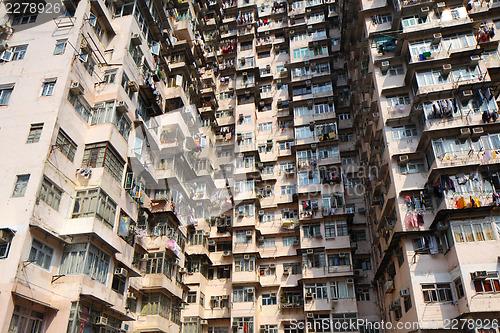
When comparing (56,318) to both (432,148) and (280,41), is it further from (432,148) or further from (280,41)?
(280,41)

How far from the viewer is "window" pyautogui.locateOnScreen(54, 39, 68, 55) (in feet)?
65.1

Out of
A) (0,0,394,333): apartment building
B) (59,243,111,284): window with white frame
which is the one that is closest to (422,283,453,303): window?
(0,0,394,333): apartment building

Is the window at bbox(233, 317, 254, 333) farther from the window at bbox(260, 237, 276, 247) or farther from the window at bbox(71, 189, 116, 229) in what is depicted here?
the window at bbox(71, 189, 116, 229)

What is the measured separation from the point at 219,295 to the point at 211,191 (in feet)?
27.2

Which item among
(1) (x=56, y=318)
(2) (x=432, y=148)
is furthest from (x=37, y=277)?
(2) (x=432, y=148)

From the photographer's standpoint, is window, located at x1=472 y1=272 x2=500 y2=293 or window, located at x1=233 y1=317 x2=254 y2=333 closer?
window, located at x1=472 y1=272 x2=500 y2=293

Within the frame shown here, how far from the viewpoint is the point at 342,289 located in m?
27.7

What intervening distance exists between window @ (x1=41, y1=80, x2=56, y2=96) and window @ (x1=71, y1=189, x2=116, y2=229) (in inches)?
194

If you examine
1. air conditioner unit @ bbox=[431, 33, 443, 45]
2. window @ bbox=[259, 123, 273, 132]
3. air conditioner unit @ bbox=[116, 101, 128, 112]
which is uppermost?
window @ bbox=[259, 123, 273, 132]

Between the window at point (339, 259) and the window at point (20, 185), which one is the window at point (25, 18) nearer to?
the window at point (20, 185)

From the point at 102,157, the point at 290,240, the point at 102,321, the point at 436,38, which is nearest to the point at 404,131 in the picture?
the point at 436,38

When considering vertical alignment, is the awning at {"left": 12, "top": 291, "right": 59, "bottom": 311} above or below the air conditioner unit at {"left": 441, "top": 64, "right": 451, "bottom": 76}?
below

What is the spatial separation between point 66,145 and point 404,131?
62.2 feet

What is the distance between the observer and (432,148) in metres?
21.9
